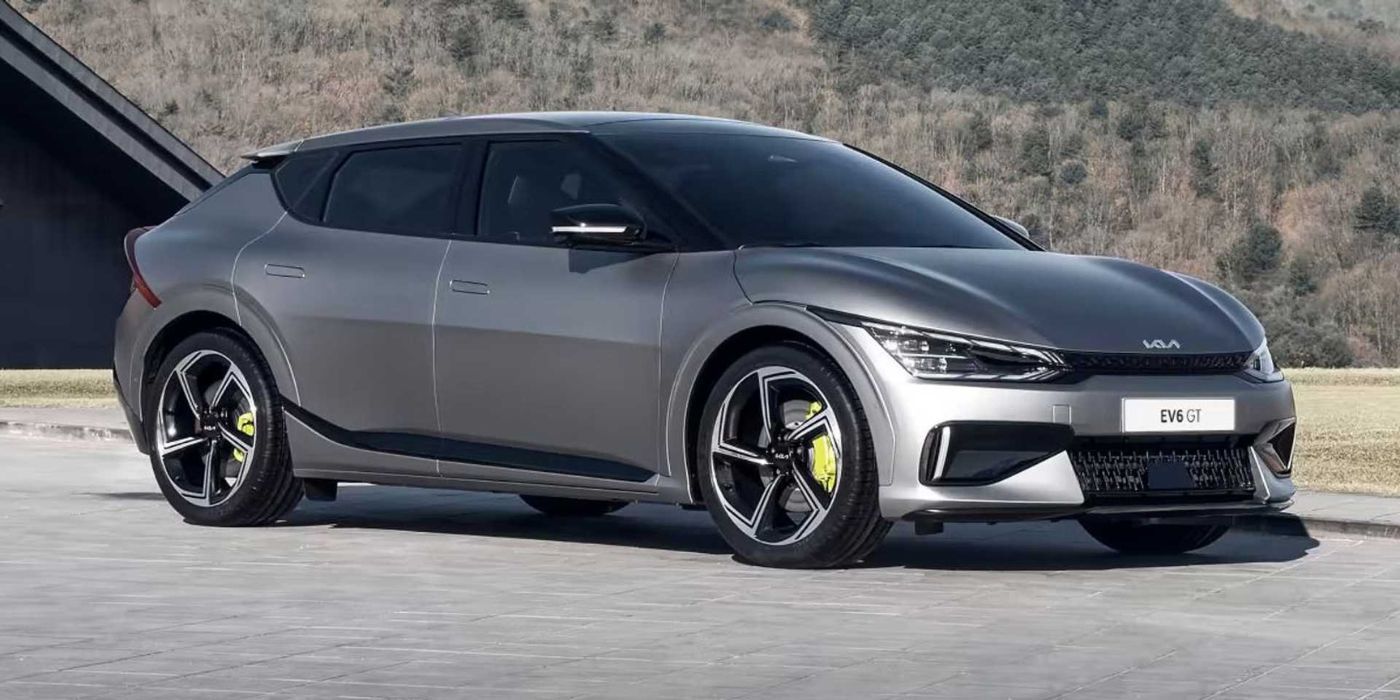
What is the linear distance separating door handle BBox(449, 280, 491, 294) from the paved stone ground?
40.6 inches

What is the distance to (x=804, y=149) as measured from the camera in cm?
1012

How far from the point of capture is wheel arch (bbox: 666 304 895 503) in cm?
850

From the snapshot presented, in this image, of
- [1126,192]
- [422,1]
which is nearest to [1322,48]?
[1126,192]

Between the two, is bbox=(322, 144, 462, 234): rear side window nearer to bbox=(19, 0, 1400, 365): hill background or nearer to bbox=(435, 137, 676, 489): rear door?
bbox=(435, 137, 676, 489): rear door

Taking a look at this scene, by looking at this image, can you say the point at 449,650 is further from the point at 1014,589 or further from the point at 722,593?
the point at 1014,589

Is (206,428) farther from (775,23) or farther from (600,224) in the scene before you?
(775,23)

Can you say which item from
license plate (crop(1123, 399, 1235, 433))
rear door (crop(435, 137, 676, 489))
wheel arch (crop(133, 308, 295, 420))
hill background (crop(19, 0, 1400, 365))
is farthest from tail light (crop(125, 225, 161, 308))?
hill background (crop(19, 0, 1400, 365))

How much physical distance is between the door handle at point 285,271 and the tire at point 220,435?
0.36 meters

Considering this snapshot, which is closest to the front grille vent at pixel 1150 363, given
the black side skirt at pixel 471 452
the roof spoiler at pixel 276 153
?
the black side skirt at pixel 471 452

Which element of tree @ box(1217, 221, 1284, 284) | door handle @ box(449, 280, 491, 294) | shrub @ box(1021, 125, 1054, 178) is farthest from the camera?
shrub @ box(1021, 125, 1054, 178)

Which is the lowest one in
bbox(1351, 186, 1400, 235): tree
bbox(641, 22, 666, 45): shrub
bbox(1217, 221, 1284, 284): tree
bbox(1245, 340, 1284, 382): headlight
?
bbox(1217, 221, 1284, 284): tree

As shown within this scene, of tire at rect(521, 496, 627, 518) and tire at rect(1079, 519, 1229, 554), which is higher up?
tire at rect(1079, 519, 1229, 554)

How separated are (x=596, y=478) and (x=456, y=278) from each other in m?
1.05

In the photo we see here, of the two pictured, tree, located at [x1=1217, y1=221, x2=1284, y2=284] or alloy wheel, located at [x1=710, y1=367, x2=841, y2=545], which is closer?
alloy wheel, located at [x1=710, y1=367, x2=841, y2=545]
